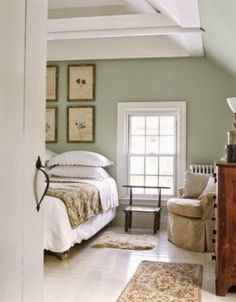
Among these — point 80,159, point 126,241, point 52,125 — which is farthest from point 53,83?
point 126,241

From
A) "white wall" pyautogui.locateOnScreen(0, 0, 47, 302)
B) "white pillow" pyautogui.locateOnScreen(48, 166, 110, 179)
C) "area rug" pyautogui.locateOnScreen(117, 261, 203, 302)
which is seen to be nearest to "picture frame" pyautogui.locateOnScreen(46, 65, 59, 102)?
"white pillow" pyautogui.locateOnScreen(48, 166, 110, 179)

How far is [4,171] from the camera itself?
4.35 feet

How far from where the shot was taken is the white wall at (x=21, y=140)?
1333 millimetres

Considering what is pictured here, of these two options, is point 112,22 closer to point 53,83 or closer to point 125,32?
point 125,32

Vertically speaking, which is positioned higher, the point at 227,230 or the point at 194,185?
the point at 194,185

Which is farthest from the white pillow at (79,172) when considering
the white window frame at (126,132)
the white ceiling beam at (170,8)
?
the white ceiling beam at (170,8)

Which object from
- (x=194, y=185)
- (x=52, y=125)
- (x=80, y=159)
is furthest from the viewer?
(x=52, y=125)

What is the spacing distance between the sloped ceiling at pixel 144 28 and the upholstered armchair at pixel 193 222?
6.01ft

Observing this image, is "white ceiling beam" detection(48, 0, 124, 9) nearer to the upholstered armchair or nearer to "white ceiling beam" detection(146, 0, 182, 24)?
"white ceiling beam" detection(146, 0, 182, 24)

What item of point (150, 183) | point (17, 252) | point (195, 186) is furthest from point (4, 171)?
point (150, 183)

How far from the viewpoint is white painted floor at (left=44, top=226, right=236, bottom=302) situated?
311 centimetres

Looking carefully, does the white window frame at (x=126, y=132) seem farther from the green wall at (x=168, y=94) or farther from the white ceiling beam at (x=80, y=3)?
the white ceiling beam at (x=80, y=3)

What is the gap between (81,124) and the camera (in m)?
6.36

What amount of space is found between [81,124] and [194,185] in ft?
7.01
